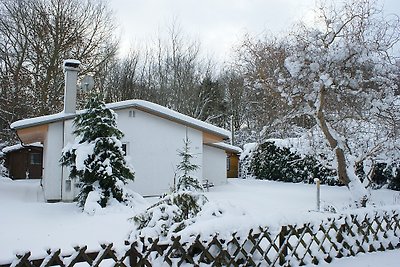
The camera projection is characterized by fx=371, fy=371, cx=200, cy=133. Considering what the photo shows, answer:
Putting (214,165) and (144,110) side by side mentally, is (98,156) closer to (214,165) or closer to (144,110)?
(144,110)

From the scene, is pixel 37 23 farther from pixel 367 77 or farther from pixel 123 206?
→ pixel 367 77

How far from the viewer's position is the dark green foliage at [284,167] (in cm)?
1870

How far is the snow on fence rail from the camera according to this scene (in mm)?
3350

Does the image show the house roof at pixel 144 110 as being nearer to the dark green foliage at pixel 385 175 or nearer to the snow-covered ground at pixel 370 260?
the dark green foliage at pixel 385 175

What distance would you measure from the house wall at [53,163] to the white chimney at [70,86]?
0.67m

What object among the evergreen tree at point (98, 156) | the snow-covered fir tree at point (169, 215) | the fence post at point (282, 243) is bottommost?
the fence post at point (282, 243)

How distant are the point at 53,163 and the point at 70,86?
277cm

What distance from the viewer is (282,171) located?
67.2ft

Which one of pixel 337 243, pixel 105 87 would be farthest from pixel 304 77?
pixel 105 87

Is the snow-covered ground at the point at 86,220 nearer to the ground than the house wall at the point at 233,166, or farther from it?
nearer to the ground

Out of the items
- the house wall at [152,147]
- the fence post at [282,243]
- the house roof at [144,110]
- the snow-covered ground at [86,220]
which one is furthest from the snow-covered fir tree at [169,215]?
the house wall at [152,147]

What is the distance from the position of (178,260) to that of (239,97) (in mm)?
27909

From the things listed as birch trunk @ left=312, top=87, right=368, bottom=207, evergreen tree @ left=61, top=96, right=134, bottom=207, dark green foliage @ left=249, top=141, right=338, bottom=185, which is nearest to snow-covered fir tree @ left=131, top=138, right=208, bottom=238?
evergreen tree @ left=61, top=96, right=134, bottom=207

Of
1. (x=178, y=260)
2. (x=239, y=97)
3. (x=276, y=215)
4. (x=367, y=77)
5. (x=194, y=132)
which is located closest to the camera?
(x=178, y=260)
